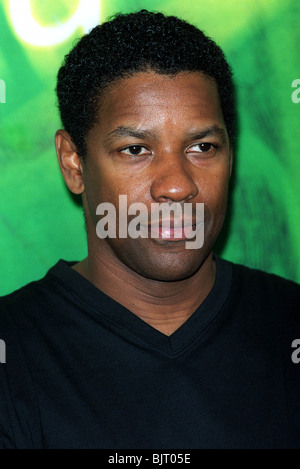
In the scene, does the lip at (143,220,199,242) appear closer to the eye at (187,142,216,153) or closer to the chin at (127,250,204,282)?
the chin at (127,250,204,282)

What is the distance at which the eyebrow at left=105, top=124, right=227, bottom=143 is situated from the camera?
1294mm

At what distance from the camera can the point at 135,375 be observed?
4.36 ft

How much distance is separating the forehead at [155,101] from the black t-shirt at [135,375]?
0.41 metres

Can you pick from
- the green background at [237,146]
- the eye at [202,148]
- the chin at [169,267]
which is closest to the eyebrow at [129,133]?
the eye at [202,148]

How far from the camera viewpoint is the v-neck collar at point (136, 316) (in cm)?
137

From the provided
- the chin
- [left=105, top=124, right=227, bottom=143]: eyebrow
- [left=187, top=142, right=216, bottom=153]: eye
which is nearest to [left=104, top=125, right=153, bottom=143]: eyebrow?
[left=105, top=124, right=227, bottom=143]: eyebrow

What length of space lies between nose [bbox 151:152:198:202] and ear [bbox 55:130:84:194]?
261 mm

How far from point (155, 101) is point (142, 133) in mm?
76

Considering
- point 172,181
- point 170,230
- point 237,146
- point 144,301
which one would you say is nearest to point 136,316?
point 144,301

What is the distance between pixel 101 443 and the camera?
4.14 ft

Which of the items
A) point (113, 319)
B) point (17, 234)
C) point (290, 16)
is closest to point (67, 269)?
point (113, 319)

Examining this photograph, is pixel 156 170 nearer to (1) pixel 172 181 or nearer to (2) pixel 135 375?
(1) pixel 172 181

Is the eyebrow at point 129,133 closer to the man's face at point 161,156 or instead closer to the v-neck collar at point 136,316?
the man's face at point 161,156
